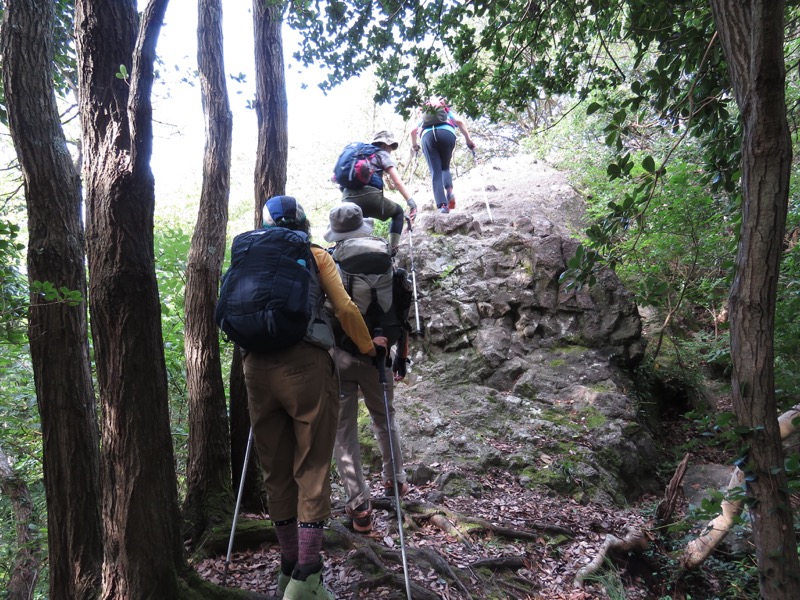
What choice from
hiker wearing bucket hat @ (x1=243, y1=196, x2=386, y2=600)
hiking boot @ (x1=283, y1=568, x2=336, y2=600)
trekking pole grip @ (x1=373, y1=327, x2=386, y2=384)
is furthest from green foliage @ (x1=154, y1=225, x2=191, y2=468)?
hiking boot @ (x1=283, y1=568, x2=336, y2=600)

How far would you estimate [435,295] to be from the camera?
26.6 ft

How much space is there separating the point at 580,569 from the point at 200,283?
13.4 ft

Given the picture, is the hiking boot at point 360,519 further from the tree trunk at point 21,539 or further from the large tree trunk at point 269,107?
the tree trunk at point 21,539

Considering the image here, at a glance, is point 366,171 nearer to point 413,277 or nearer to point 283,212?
point 413,277

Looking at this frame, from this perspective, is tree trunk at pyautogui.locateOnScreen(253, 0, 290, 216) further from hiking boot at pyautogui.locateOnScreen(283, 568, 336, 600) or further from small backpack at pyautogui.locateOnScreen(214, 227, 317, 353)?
hiking boot at pyautogui.locateOnScreen(283, 568, 336, 600)

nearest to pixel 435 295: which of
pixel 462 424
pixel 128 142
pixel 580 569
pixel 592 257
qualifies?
pixel 462 424

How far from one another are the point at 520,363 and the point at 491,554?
3.57 m

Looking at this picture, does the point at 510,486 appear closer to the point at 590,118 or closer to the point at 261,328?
the point at 261,328

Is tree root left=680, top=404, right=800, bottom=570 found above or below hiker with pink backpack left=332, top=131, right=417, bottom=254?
below

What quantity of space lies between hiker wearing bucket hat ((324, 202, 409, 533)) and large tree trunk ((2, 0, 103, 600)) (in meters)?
1.70

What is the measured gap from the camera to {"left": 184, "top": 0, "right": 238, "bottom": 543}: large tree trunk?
13.4ft

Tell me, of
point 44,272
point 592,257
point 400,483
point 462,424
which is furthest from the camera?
point 462,424

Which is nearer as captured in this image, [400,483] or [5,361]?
[400,483]

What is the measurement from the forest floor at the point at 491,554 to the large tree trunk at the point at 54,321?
96cm
